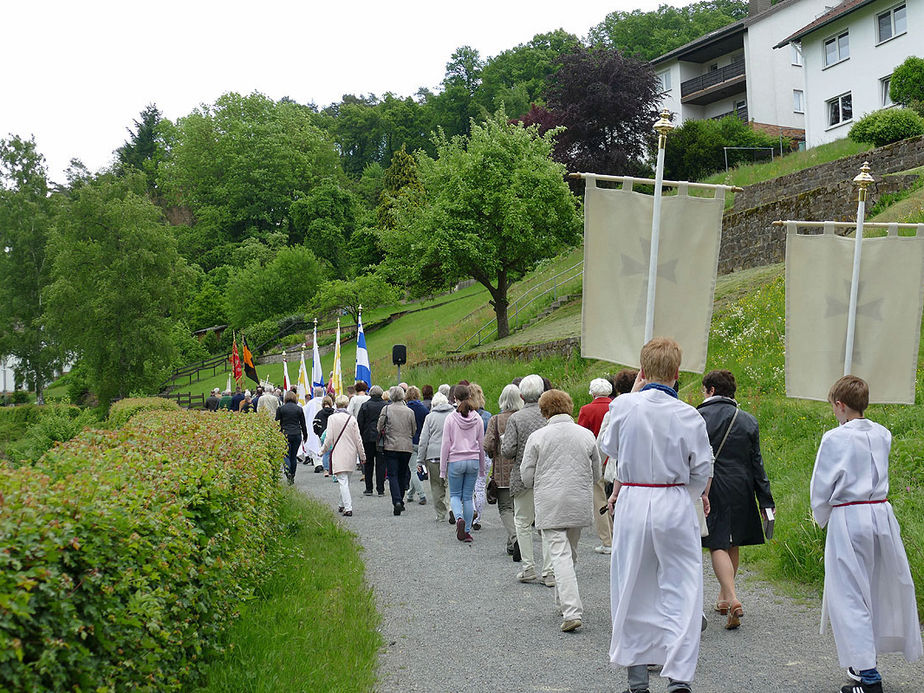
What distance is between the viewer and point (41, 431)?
23719 millimetres

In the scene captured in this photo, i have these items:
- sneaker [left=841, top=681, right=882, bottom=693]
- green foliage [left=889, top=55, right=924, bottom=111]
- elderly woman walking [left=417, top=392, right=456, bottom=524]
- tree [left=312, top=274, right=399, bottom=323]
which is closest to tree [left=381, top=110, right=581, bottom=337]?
green foliage [left=889, top=55, right=924, bottom=111]

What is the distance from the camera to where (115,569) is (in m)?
3.68

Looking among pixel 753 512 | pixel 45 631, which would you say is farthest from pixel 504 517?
pixel 45 631

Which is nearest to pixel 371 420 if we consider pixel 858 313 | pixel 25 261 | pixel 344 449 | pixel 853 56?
pixel 344 449

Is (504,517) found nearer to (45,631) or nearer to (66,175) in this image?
(45,631)

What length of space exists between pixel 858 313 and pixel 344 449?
27.1 feet

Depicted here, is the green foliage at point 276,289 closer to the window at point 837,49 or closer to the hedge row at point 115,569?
the window at point 837,49

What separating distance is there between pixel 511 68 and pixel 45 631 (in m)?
93.6

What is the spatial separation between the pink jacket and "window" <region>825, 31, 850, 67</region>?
35.0 m

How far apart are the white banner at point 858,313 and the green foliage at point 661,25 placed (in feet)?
232

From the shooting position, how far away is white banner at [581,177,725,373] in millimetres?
7727

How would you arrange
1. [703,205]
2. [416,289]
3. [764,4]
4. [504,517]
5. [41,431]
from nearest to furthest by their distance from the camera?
[703,205] < [504,517] < [41,431] < [416,289] < [764,4]

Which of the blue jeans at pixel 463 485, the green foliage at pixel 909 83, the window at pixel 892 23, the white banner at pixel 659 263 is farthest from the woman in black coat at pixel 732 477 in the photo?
the window at pixel 892 23

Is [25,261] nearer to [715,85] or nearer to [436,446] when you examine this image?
[715,85]
